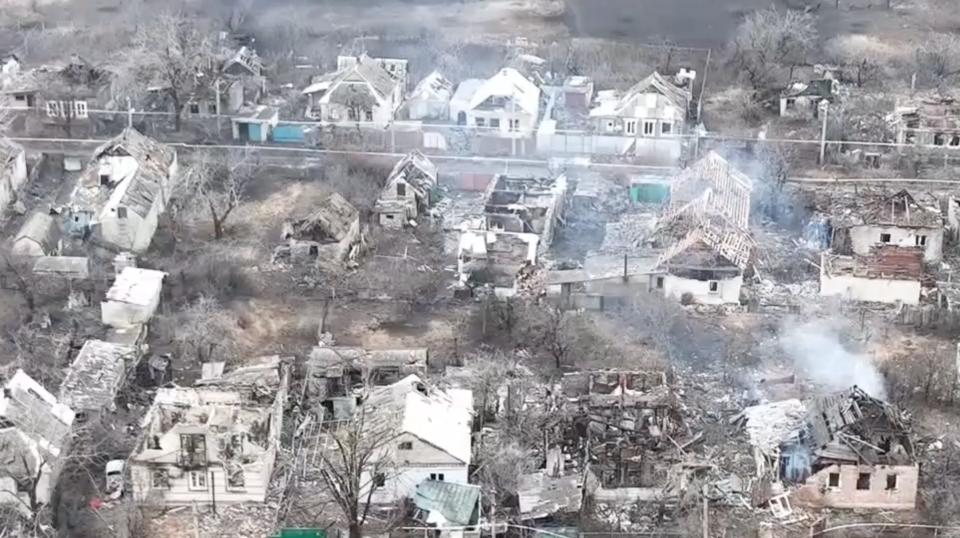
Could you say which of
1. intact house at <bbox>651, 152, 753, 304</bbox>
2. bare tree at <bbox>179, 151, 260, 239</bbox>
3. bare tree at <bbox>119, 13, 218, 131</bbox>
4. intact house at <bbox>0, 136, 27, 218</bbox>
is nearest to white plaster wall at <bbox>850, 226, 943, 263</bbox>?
intact house at <bbox>651, 152, 753, 304</bbox>

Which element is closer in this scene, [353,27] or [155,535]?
[155,535]

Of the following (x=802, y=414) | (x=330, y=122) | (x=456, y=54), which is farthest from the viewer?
(x=456, y=54)

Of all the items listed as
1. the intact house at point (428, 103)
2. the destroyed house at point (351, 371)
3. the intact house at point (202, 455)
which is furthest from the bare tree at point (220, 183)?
the intact house at point (202, 455)

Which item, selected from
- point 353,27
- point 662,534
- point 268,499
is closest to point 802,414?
point 662,534

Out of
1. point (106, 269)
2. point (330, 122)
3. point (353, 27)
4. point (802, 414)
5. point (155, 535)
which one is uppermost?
point (353, 27)

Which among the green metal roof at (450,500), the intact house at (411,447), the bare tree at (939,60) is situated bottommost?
the green metal roof at (450,500)

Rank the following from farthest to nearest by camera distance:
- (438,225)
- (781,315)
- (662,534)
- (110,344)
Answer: (438,225) → (781,315) → (110,344) → (662,534)

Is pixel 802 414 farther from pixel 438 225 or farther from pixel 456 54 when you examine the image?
pixel 456 54

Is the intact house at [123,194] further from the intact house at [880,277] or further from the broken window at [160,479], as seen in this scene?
the intact house at [880,277]
